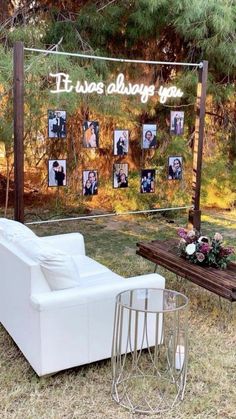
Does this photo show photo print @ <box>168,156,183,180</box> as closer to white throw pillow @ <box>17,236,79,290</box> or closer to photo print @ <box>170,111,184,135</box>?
photo print @ <box>170,111,184,135</box>

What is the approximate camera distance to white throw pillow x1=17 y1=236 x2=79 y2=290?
2639 millimetres

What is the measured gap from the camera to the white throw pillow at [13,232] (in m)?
3.06

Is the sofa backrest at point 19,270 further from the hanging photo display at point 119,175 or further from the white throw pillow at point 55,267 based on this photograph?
the hanging photo display at point 119,175

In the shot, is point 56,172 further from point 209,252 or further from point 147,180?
point 209,252

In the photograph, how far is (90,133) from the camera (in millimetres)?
4844

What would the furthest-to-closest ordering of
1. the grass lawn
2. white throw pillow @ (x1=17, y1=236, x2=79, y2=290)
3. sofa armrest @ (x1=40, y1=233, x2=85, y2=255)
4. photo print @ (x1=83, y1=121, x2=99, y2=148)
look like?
photo print @ (x1=83, y1=121, x2=99, y2=148), sofa armrest @ (x1=40, y1=233, x2=85, y2=255), white throw pillow @ (x1=17, y1=236, x2=79, y2=290), the grass lawn

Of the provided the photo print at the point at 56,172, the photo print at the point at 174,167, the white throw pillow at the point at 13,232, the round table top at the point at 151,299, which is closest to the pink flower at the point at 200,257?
the round table top at the point at 151,299

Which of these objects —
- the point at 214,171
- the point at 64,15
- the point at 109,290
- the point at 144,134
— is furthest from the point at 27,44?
the point at 109,290

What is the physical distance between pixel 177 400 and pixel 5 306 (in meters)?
1.32

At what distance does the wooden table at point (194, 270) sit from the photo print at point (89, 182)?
3.83ft

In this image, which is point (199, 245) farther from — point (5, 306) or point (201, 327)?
point (5, 306)

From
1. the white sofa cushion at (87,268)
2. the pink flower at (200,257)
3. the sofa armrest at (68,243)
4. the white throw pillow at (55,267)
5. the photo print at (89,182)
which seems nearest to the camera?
the white throw pillow at (55,267)

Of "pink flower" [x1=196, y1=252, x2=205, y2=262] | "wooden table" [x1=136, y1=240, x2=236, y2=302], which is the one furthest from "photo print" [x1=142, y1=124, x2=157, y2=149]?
"pink flower" [x1=196, y1=252, x2=205, y2=262]

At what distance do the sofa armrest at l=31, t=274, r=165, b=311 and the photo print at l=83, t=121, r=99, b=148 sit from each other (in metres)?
2.34
